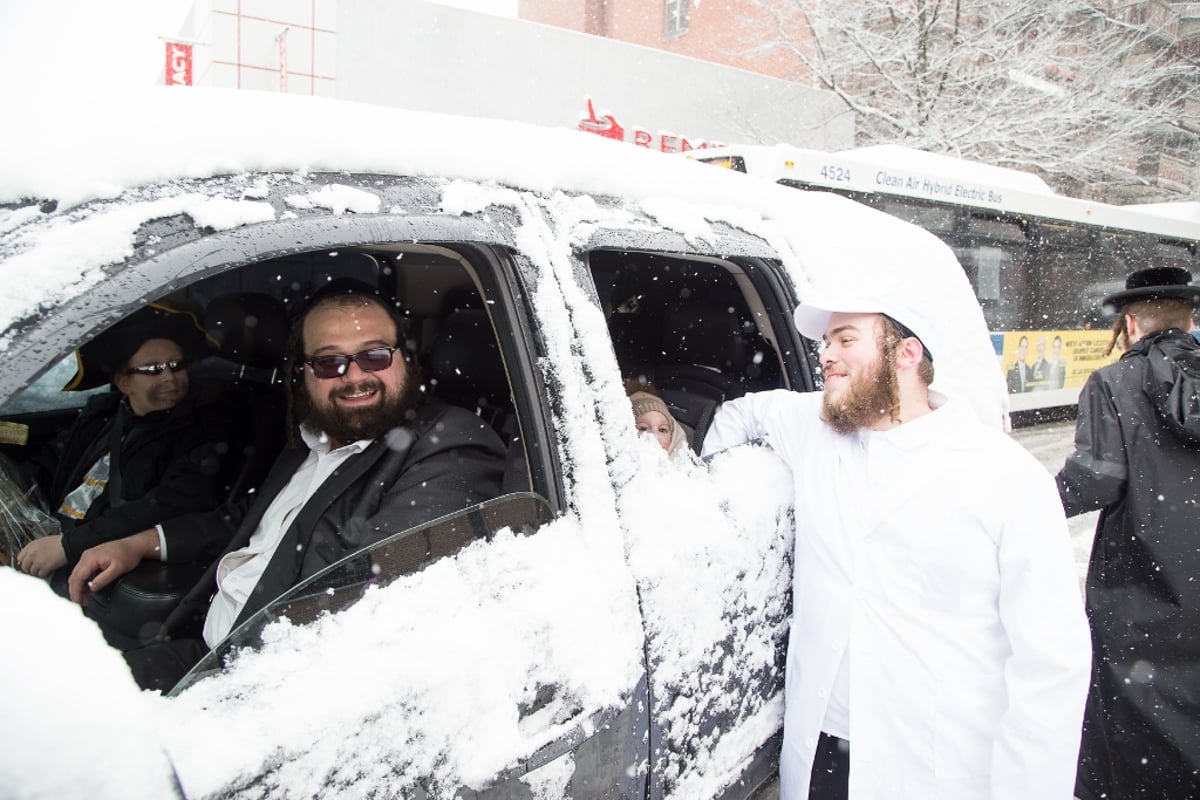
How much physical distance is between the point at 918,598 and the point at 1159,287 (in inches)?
77.9

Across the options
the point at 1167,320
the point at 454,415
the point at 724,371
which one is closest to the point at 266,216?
the point at 454,415

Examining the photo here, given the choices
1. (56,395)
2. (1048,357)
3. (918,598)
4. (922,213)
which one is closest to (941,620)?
(918,598)

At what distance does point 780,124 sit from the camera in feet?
55.6

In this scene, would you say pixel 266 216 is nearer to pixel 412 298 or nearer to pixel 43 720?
pixel 43 720

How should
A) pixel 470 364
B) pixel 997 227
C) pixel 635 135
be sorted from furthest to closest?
1. pixel 635 135
2. pixel 997 227
3. pixel 470 364

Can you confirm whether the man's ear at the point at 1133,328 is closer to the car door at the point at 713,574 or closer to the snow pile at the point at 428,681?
the car door at the point at 713,574

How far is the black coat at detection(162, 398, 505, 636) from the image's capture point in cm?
169

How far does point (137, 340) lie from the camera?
256 centimetres

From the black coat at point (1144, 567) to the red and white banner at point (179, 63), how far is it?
1273 centimetres

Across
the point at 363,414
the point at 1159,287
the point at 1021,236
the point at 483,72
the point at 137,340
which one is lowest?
the point at 363,414

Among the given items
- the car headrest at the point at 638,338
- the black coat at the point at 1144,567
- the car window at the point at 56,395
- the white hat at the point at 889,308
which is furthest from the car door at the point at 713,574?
the car window at the point at 56,395

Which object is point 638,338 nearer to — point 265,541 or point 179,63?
point 265,541

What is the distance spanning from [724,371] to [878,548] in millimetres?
1339

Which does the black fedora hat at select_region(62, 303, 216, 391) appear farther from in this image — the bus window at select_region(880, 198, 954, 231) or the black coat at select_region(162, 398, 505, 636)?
the bus window at select_region(880, 198, 954, 231)
